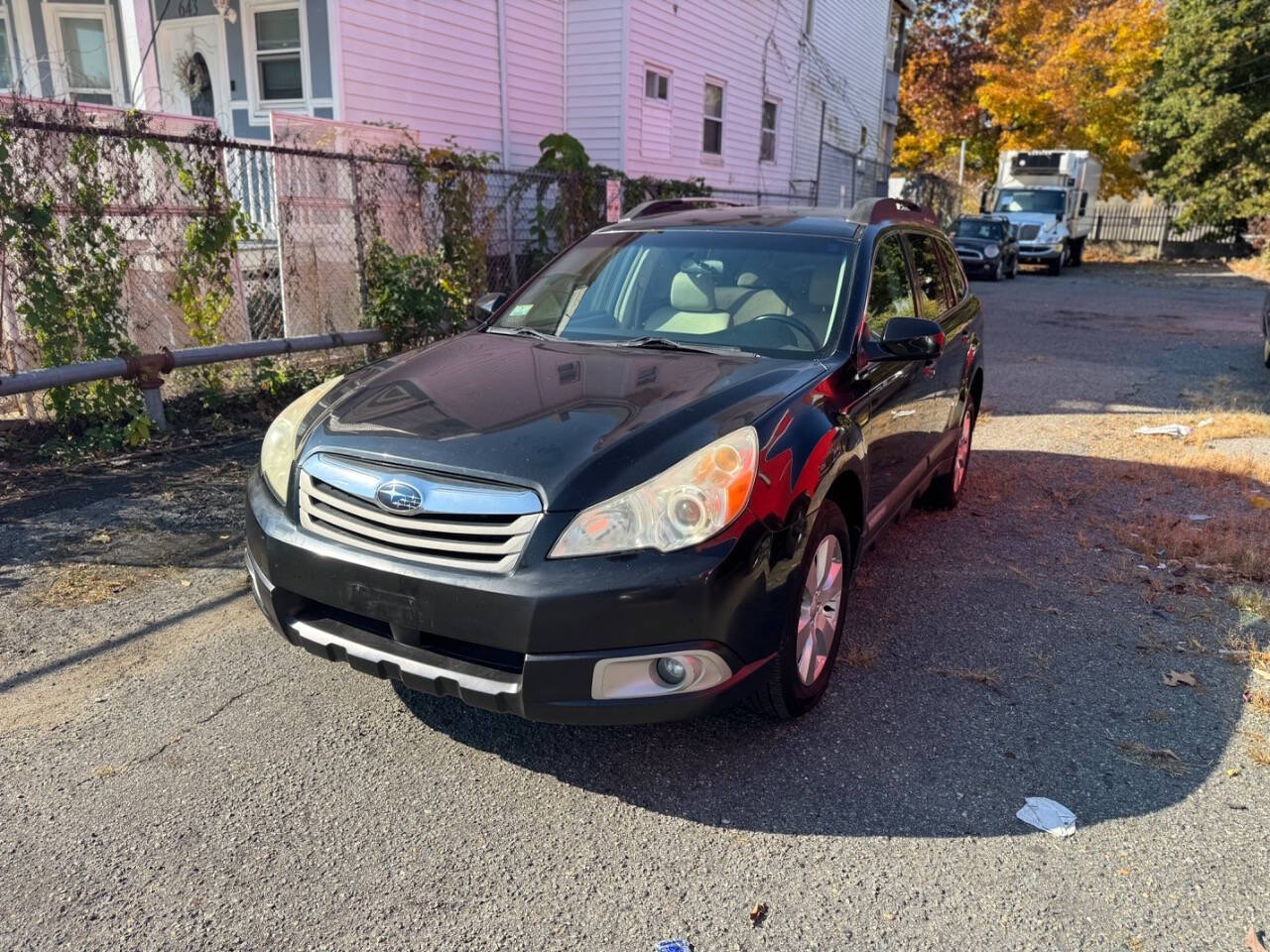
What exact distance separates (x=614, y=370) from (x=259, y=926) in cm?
207

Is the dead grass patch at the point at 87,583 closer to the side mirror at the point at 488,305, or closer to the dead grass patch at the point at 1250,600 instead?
the side mirror at the point at 488,305

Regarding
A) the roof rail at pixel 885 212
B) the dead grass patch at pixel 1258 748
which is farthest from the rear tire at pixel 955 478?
the dead grass patch at pixel 1258 748

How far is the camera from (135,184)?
6.55 m

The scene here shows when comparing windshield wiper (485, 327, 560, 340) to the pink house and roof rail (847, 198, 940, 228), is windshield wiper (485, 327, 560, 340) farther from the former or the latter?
the pink house

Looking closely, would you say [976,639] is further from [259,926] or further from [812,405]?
[259,926]

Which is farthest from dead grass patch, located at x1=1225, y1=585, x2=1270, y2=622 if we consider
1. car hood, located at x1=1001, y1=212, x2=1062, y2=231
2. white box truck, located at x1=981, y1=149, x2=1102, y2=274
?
car hood, located at x1=1001, y1=212, x2=1062, y2=231

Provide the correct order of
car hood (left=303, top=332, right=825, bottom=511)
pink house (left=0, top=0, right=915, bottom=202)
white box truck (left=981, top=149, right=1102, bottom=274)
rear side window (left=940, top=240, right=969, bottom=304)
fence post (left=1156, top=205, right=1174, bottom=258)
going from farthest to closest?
1. fence post (left=1156, top=205, right=1174, bottom=258)
2. white box truck (left=981, top=149, right=1102, bottom=274)
3. pink house (left=0, top=0, right=915, bottom=202)
4. rear side window (left=940, top=240, right=969, bottom=304)
5. car hood (left=303, top=332, right=825, bottom=511)

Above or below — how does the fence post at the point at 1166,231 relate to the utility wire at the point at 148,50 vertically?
below

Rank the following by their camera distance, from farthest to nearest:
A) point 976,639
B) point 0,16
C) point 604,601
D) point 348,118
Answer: point 0,16, point 348,118, point 976,639, point 604,601

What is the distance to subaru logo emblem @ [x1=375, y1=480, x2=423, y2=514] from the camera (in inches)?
108

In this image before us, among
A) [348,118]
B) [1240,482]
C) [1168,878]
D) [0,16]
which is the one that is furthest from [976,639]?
[0,16]

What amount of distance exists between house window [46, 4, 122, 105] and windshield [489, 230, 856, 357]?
10653mm

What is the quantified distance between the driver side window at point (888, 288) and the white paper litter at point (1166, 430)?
4309 millimetres

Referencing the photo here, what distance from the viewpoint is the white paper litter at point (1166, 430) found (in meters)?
7.75
